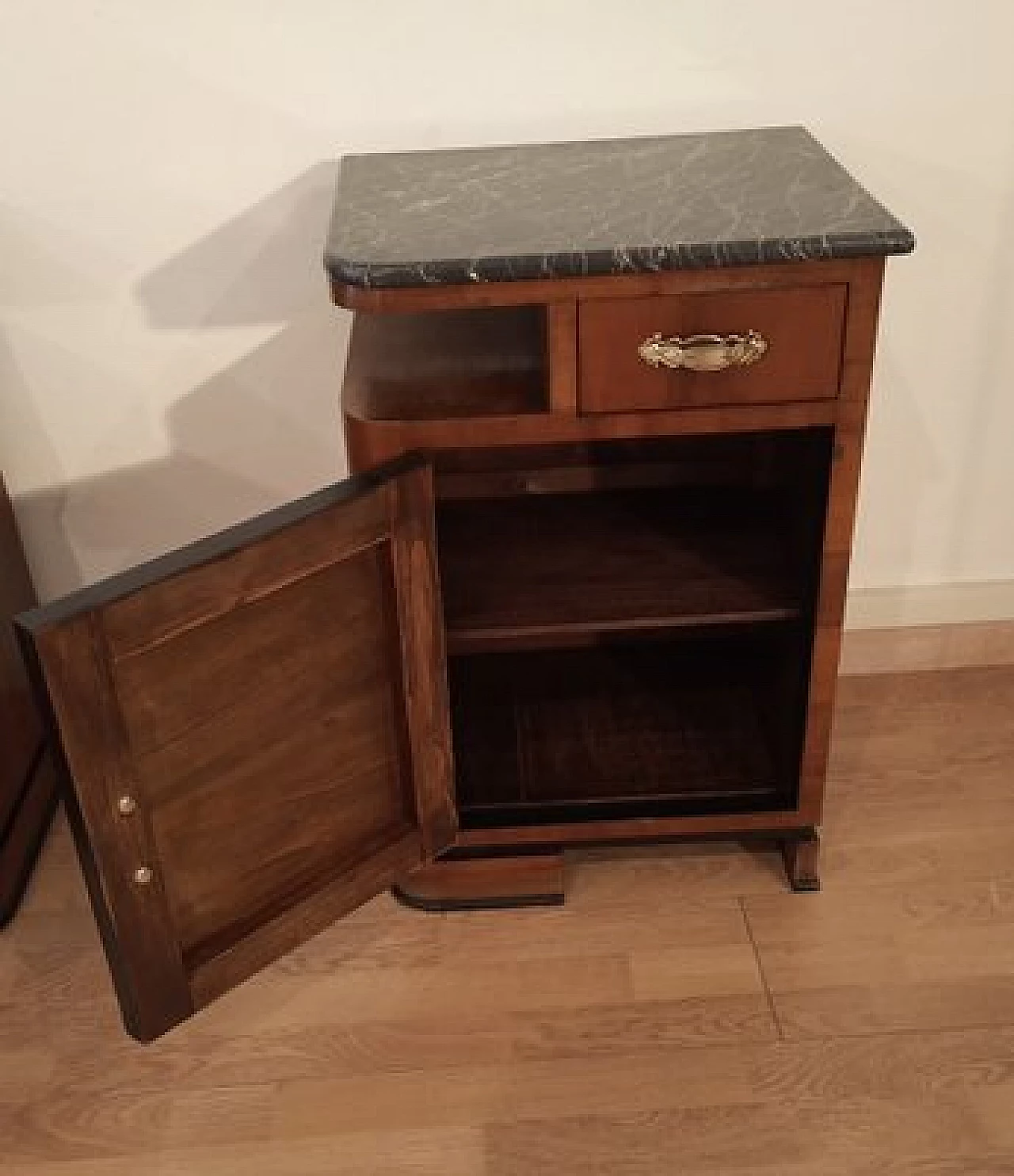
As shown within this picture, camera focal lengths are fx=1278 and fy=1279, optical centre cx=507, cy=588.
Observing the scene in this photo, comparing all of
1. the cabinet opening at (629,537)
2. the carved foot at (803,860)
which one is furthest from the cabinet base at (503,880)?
the cabinet opening at (629,537)

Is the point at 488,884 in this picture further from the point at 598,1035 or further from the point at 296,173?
the point at 296,173

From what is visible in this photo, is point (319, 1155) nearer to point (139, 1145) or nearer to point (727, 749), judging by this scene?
point (139, 1145)

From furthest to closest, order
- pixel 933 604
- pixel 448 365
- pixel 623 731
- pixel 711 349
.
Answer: pixel 933 604
pixel 623 731
pixel 448 365
pixel 711 349

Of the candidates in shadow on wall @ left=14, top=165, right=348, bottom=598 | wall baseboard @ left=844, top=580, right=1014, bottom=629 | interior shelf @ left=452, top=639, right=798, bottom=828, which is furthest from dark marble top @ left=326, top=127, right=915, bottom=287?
wall baseboard @ left=844, top=580, right=1014, bottom=629

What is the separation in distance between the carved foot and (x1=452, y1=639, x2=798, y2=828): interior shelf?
72 millimetres

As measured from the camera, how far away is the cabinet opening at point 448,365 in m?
1.18

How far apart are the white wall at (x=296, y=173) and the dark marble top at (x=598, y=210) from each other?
0.24ft

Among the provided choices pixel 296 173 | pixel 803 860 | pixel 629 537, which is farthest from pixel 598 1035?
pixel 296 173

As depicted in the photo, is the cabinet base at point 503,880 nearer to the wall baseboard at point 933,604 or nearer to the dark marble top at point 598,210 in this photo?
the wall baseboard at point 933,604

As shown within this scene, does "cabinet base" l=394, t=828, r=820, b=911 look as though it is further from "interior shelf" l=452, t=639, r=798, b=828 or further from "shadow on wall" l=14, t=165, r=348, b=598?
"shadow on wall" l=14, t=165, r=348, b=598

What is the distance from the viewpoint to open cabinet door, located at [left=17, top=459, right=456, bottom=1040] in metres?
1.01

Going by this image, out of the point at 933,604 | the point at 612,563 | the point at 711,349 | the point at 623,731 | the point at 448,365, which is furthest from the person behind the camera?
the point at 933,604

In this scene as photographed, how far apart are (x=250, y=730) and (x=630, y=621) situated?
409mm

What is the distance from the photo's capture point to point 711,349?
3.67ft
